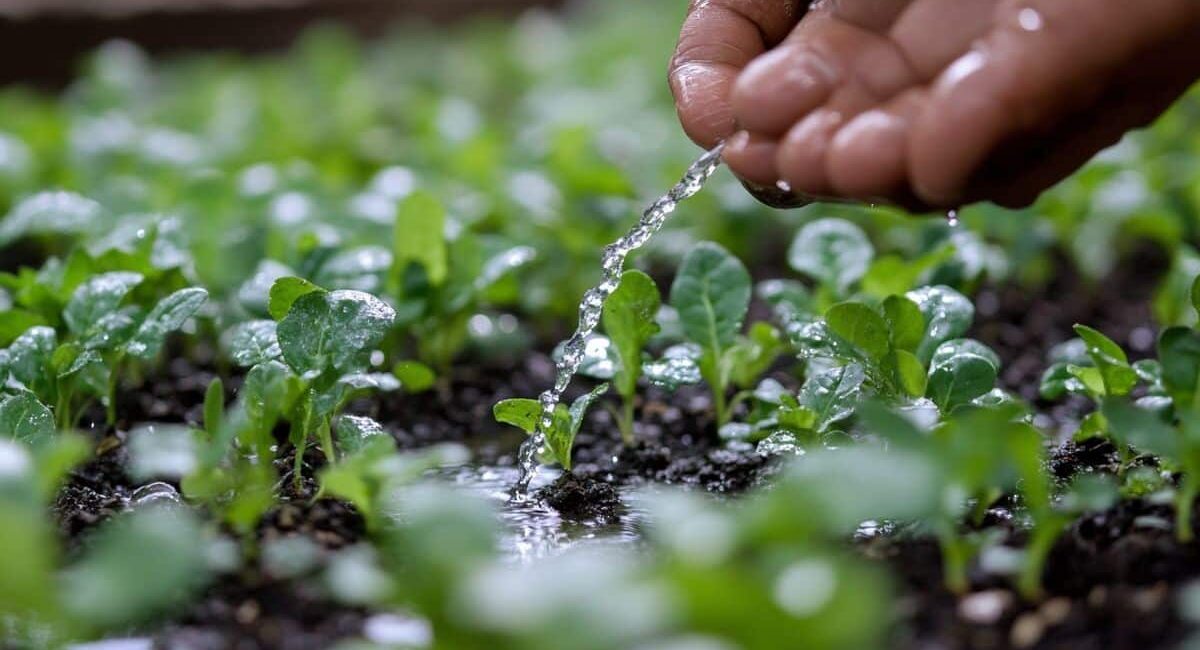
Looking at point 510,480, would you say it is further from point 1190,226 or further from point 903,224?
point 1190,226

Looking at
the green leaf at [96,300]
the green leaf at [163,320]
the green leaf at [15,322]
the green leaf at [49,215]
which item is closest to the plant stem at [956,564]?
the green leaf at [163,320]

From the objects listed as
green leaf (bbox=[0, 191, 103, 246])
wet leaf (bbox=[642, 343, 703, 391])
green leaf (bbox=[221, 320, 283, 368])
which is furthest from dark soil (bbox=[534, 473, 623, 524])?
green leaf (bbox=[0, 191, 103, 246])

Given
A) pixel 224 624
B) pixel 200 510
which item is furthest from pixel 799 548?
pixel 200 510

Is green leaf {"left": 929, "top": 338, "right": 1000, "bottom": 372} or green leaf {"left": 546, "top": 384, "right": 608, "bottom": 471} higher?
green leaf {"left": 546, "top": 384, "right": 608, "bottom": 471}

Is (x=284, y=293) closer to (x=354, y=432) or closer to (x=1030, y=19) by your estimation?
(x=354, y=432)

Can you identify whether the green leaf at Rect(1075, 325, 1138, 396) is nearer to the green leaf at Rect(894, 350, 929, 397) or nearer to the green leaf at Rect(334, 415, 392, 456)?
the green leaf at Rect(894, 350, 929, 397)

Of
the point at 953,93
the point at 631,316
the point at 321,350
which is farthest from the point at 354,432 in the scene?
the point at 953,93

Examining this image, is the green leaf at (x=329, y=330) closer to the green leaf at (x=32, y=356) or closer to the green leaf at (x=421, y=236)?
the green leaf at (x=32, y=356)
